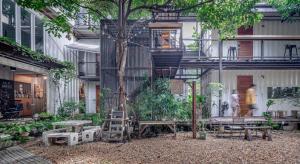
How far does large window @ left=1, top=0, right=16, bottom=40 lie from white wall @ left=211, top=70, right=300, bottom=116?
37.4 feet

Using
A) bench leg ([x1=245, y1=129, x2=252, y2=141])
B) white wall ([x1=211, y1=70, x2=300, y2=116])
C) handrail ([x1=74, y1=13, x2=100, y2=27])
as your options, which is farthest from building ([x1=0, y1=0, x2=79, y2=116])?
white wall ([x1=211, y1=70, x2=300, y2=116])

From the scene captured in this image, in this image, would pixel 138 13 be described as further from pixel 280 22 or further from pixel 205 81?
pixel 280 22

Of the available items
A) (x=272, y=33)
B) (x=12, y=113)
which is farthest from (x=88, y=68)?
(x=272, y=33)

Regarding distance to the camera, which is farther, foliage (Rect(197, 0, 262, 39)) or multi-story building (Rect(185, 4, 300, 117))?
multi-story building (Rect(185, 4, 300, 117))

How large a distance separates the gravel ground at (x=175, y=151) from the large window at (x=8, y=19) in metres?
6.50

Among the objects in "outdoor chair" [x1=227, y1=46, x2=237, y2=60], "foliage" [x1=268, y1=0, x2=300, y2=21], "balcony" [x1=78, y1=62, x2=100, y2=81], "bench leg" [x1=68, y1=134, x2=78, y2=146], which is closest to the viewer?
"bench leg" [x1=68, y1=134, x2=78, y2=146]

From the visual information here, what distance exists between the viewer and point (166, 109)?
39.5 feet

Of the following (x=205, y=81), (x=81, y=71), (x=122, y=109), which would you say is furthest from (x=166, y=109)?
(x=81, y=71)

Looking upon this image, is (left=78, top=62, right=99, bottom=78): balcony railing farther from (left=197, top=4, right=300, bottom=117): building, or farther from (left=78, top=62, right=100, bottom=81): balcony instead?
(left=197, top=4, right=300, bottom=117): building

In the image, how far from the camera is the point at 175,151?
8367mm

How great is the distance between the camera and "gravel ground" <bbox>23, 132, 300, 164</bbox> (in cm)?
731

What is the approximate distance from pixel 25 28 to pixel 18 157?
34.0 feet

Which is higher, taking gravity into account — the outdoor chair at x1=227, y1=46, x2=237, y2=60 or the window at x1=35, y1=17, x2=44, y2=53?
the window at x1=35, y1=17, x2=44, y2=53

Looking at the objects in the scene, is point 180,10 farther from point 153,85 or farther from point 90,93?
point 90,93
